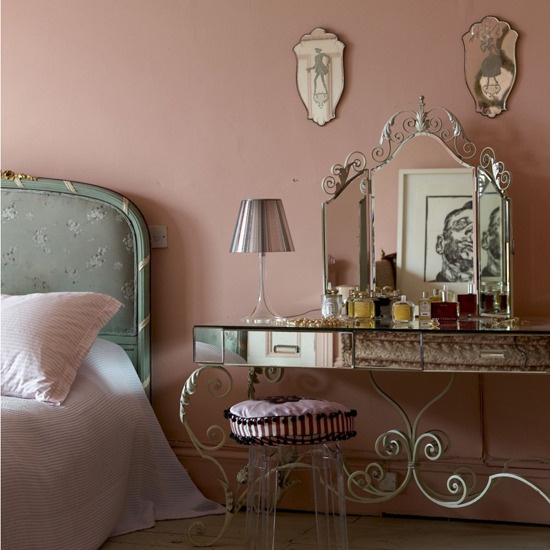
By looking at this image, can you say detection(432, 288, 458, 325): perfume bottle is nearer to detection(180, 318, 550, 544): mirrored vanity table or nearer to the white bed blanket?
detection(180, 318, 550, 544): mirrored vanity table

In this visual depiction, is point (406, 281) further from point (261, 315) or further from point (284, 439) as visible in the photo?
point (284, 439)

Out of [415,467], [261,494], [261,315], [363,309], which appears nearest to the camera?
[261,494]

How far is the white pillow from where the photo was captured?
289 cm

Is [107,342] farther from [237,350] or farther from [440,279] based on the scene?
[440,279]

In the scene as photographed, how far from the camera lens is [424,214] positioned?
10.3ft

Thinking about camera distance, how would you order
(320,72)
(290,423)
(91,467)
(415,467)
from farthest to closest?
(320,72) → (415,467) → (91,467) → (290,423)

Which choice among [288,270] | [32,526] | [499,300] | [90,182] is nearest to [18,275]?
[90,182]

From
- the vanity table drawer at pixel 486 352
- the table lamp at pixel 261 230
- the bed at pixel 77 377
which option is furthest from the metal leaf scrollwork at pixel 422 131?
the bed at pixel 77 377

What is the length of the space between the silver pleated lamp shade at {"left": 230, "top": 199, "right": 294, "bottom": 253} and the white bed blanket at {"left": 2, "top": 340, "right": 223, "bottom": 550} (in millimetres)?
700

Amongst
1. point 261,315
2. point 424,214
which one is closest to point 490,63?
point 424,214

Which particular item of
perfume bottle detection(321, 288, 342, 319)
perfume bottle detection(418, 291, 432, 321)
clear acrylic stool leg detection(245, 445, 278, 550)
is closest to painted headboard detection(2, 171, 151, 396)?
perfume bottle detection(321, 288, 342, 319)

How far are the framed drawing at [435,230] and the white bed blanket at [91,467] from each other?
3.67 feet

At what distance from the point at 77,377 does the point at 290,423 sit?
2.96ft

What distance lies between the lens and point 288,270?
11.2 ft
